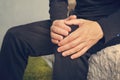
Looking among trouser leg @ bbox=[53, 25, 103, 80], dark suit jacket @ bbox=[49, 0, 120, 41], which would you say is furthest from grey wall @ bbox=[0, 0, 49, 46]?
trouser leg @ bbox=[53, 25, 103, 80]

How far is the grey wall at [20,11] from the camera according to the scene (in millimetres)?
2211

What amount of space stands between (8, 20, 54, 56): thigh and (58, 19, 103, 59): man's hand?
19 cm

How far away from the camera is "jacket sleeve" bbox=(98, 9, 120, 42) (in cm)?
110

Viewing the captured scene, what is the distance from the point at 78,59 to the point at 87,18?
240mm

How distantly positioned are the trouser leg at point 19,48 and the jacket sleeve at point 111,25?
292 millimetres

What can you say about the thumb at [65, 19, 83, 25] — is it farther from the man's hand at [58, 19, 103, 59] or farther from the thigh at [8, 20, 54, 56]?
the thigh at [8, 20, 54, 56]

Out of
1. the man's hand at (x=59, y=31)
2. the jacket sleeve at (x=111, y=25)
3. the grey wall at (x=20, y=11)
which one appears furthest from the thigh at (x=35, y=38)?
the grey wall at (x=20, y=11)

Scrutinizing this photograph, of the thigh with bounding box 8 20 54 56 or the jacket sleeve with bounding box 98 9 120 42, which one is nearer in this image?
the jacket sleeve with bounding box 98 9 120 42

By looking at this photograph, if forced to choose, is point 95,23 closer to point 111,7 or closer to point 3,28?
point 111,7

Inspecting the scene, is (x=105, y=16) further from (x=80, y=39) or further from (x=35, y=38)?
(x=35, y=38)

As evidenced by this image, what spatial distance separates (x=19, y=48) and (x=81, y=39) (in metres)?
0.32

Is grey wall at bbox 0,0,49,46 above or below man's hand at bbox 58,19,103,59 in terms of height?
below

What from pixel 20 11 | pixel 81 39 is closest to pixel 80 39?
pixel 81 39

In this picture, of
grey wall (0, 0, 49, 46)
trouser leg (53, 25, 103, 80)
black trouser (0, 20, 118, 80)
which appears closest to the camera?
trouser leg (53, 25, 103, 80)
